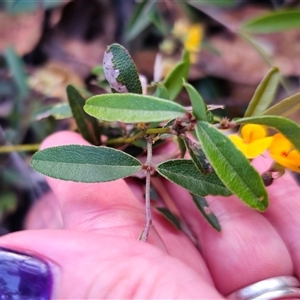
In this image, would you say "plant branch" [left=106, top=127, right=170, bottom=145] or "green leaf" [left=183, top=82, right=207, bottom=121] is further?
"plant branch" [left=106, top=127, right=170, bottom=145]

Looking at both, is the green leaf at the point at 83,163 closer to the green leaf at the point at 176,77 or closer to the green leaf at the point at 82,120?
the green leaf at the point at 82,120

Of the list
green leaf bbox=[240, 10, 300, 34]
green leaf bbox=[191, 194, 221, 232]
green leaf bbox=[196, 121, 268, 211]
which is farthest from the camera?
green leaf bbox=[240, 10, 300, 34]

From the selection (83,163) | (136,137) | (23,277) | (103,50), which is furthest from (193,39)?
(23,277)

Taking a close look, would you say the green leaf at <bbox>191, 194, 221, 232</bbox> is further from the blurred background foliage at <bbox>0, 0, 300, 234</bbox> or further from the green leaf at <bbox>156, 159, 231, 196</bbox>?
the blurred background foliage at <bbox>0, 0, 300, 234</bbox>

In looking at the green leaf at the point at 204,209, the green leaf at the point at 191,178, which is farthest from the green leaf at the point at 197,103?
the green leaf at the point at 204,209

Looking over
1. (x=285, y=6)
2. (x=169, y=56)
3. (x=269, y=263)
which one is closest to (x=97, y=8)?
(x=169, y=56)

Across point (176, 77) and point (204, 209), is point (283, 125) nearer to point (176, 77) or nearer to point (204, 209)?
point (204, 209)

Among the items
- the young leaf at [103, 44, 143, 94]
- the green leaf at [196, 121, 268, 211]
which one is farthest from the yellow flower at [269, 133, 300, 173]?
the young leaf at [103, 44, 143, 94]
